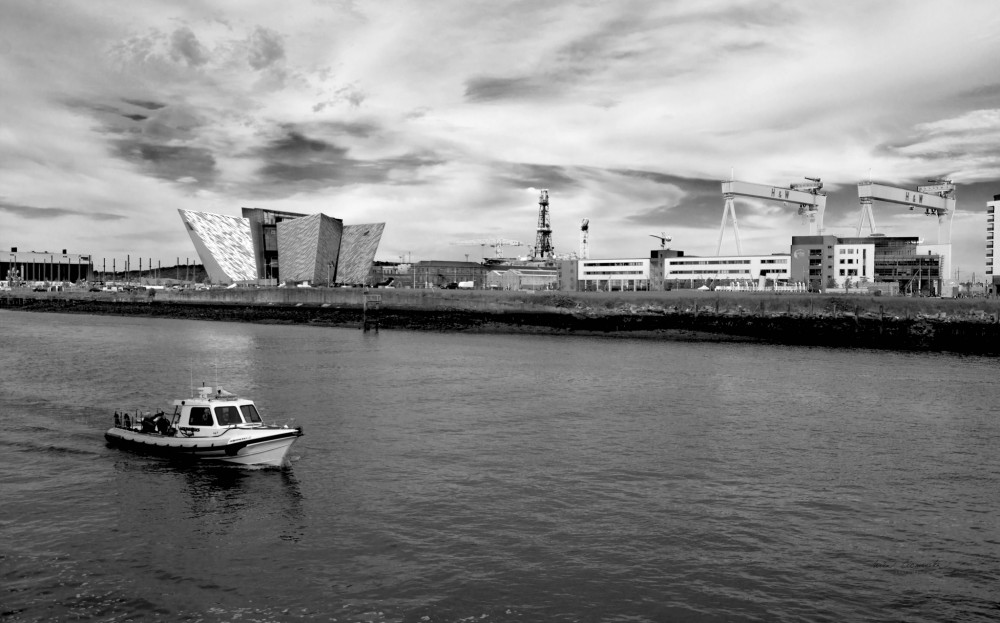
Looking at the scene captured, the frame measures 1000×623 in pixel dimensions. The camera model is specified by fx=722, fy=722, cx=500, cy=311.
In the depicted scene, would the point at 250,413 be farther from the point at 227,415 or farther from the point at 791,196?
the point at 791,196

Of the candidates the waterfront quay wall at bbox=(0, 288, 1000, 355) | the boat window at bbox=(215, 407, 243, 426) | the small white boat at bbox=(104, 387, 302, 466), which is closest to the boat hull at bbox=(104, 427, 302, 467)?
the small white boat at bbox=(104, 387, 302, 466)

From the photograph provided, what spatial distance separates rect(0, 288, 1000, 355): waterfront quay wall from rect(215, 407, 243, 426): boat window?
57.5 m

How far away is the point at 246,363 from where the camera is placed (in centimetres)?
5238

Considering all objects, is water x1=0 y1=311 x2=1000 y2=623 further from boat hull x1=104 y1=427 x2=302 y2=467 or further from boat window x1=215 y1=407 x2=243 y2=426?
boat window x1=215 y1=407 x2=243 y2=426

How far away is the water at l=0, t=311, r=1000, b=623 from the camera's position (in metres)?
14.8

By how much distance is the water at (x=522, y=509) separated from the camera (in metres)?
14.8

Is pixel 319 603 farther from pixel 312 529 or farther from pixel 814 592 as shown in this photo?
pixel 814 592

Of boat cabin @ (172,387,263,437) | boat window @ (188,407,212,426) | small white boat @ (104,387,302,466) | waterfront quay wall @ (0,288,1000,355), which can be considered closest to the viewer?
small white boat @ (104,387,302,466)

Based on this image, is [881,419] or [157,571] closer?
[157,571]

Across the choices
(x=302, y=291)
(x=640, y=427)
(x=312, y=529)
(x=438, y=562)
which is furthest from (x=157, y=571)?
(x=302, y=291)

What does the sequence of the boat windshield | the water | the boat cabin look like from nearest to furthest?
the water → the boat cabin → the boat windshield

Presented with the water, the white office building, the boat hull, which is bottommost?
the water

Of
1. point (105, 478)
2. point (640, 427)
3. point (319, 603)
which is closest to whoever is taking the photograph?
point (319, 603)

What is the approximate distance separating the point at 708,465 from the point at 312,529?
13.2 m
